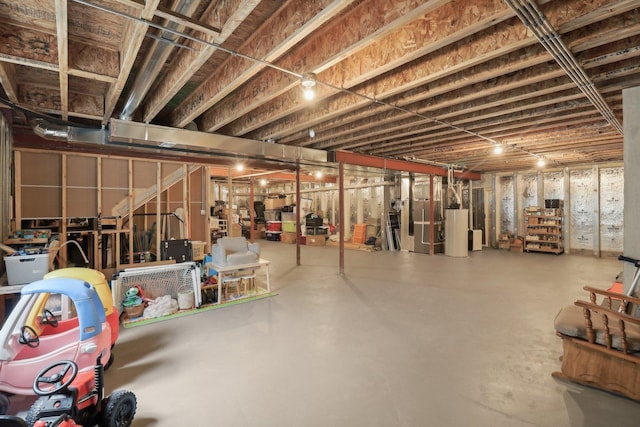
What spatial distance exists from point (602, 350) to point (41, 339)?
409cm

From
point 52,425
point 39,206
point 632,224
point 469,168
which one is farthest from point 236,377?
point 469,168

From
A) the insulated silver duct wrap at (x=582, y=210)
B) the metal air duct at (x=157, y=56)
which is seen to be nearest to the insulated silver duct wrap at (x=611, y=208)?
the insulated silver duct wrap at (x=582, y=210)

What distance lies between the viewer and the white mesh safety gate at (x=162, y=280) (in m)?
3.87

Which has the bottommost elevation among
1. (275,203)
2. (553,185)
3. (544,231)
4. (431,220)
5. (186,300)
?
(186,300)

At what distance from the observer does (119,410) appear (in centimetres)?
177

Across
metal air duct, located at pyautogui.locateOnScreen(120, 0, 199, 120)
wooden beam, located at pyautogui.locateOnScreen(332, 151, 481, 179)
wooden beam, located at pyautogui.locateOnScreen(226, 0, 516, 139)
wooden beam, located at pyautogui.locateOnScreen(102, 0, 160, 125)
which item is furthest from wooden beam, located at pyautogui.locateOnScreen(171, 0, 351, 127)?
wooden beam, located at pyautogui.locateOnScreen(332, 151, 481, 179)

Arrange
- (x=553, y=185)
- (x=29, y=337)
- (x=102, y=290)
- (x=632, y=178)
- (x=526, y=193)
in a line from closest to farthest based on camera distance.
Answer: (x=29, y=337) < (x=102, y=290) < (x=632, y=178) < (x=553, y=185) < (x=526, y=193)

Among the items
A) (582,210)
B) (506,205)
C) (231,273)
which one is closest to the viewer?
(231,273)

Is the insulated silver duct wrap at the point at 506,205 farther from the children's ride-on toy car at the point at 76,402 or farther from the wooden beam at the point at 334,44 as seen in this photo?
the children's ride-on toy car at the point at 76,402

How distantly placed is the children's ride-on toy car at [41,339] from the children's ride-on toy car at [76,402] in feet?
0.39

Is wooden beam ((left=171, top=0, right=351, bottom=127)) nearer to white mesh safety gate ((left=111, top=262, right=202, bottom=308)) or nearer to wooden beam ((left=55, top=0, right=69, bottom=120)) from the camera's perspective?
wooden beam ((left=55, top=0, right=69, bottom=120))

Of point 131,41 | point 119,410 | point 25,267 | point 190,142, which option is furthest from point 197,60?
point 25,267

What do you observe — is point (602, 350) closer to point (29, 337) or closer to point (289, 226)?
point (29, 337)

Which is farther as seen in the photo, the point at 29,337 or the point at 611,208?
the point at 611,208
